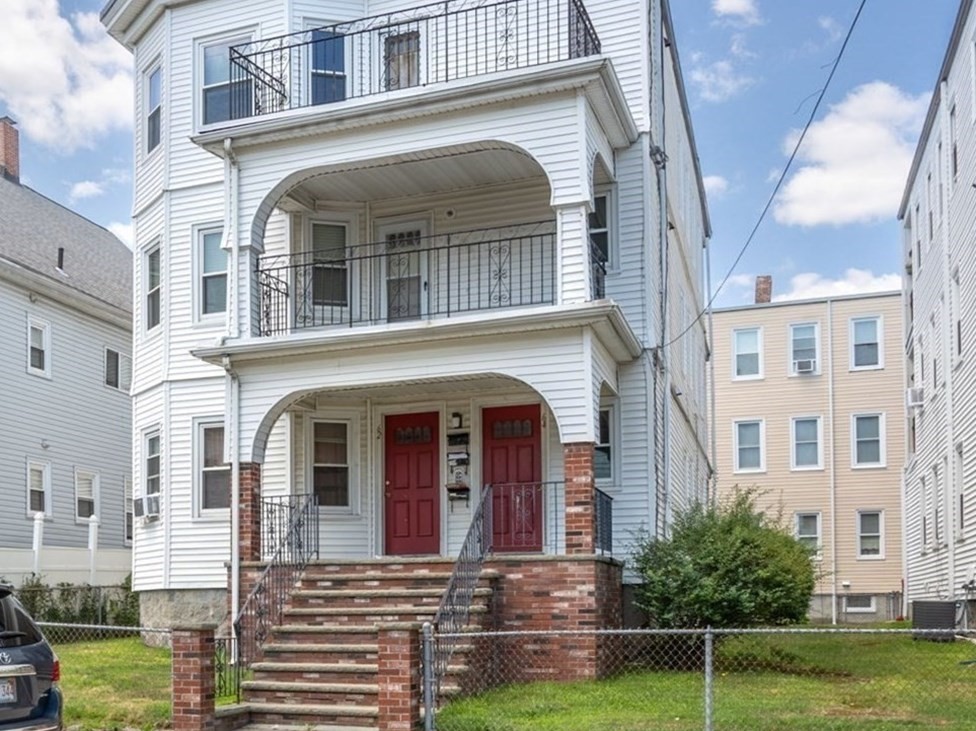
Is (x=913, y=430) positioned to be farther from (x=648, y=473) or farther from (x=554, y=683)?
(x=554, y=683)

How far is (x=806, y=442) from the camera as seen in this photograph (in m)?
35.6

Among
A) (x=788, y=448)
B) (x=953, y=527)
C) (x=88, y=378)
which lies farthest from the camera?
(x=788, y=448)

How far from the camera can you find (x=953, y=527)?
2091cm

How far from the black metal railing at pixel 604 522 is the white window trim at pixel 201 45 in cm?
874

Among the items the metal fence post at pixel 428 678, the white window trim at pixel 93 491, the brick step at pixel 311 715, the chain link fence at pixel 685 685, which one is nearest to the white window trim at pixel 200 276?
the brick step at pixel 311 715

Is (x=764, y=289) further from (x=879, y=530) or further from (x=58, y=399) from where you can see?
(x=58, y=399)

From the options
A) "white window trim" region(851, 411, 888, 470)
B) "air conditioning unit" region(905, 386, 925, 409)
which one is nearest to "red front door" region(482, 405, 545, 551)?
"air conditioning unit" region(905, 386, 925, 409)

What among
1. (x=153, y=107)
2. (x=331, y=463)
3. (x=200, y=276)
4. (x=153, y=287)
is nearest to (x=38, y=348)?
(x=153, y=287)

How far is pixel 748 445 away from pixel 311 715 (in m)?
26.7

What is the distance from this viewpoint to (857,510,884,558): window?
3428 centimetres

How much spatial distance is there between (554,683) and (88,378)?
16969mm

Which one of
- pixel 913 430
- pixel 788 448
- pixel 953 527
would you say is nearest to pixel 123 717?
pixel 953 527

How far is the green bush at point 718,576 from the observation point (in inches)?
541

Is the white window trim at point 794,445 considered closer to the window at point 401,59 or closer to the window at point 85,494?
the window at point 85,494
